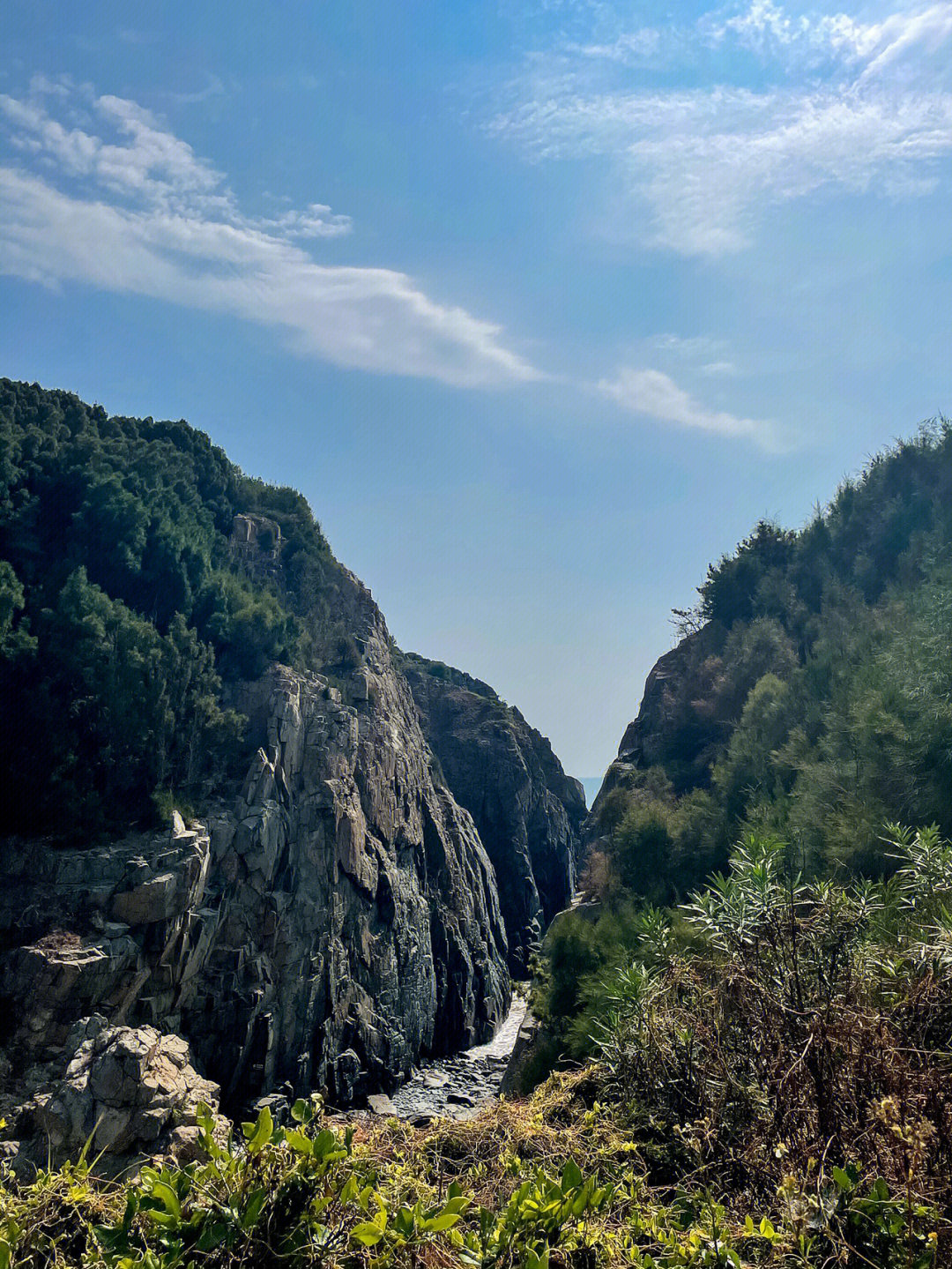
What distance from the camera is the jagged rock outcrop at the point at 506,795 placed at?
65.2 meters

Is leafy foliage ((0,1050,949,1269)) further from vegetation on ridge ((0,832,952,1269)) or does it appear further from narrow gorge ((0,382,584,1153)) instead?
narrow gorge ((0,382,584,1153))

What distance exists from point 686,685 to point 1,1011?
24.9m

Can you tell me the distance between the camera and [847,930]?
5078mm

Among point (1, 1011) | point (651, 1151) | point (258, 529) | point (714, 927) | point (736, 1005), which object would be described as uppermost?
point (258, 529)

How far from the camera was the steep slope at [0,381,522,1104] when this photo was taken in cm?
2405

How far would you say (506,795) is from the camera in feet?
222

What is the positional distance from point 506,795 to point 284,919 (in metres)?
39.2

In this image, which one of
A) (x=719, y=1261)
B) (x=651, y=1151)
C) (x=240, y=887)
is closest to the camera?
(x=719, y=1261)

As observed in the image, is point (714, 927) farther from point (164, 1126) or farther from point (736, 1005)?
point (164, 1126)

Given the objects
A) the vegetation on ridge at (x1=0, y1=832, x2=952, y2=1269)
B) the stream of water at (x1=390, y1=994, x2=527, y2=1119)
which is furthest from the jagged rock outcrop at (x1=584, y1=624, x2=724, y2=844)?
the vegetation on ridge at (x1=0, y1=832, x2=952, y2=1269)

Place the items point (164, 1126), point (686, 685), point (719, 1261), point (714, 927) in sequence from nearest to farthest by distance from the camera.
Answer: point (719, 1261)
point (714, 927)
point (164, 1126)
point (686, 685)

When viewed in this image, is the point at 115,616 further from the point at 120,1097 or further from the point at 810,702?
the point at 810,702

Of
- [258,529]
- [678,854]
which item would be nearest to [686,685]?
[678,854]

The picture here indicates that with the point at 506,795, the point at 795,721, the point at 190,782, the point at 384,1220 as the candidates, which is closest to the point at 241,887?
the point at 190,782
